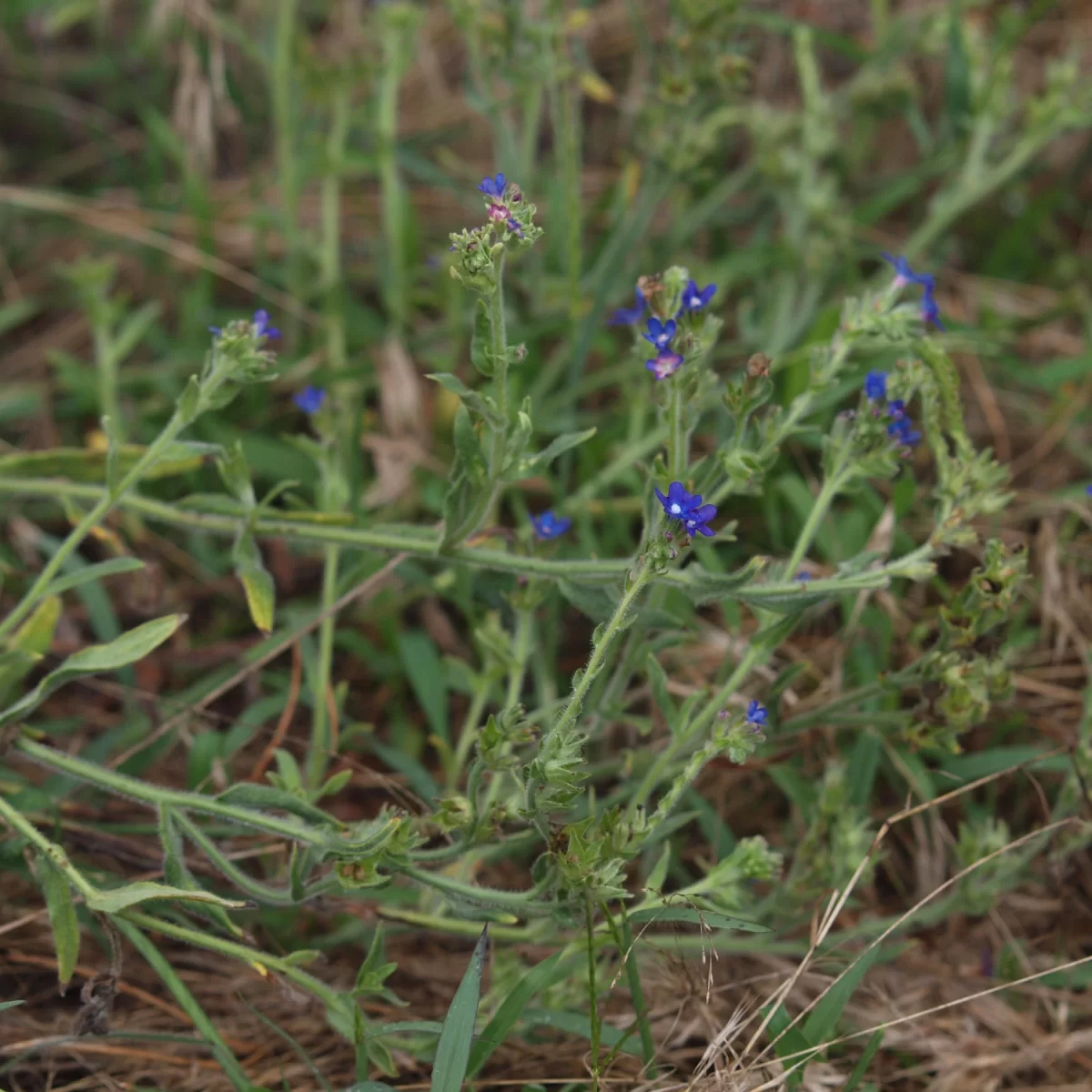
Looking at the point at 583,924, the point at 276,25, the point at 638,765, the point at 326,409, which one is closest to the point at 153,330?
the point at 276,25

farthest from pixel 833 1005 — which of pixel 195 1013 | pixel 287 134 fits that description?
pixel 287 134

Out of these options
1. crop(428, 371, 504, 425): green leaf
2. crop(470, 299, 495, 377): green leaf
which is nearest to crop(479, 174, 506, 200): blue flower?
crop(470, 299, 495, 377): green leaf

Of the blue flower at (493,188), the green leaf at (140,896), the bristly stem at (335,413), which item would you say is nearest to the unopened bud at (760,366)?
the blue flower at (493,188)

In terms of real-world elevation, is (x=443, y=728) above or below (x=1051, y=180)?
below

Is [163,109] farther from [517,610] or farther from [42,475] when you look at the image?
[517,610]

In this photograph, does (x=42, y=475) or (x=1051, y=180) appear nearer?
(x=42, y=475)

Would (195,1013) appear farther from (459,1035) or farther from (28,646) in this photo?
(28,646)

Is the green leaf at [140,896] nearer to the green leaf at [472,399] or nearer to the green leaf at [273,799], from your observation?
the green leaf at [273,799]

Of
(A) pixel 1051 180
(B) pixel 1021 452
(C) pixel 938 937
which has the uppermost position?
(A) pixel 1051 180
